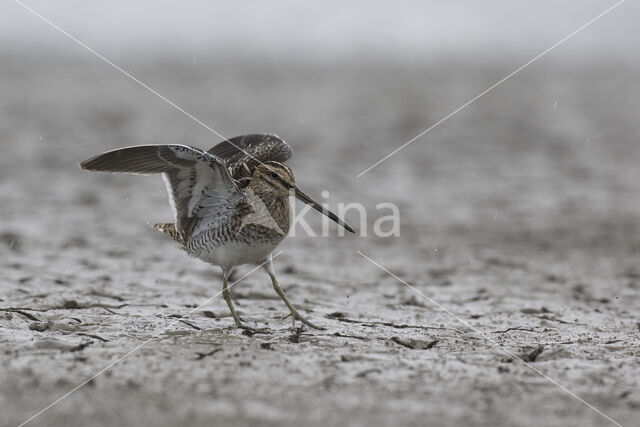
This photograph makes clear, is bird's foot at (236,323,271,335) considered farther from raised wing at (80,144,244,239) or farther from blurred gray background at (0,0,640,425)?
raised wing at (80,144,244,239)

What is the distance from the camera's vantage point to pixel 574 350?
16.5 feet

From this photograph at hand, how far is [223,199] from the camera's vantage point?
18.8 feet

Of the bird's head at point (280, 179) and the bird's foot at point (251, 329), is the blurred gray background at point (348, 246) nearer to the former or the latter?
the bird's foot at point (251, 329)

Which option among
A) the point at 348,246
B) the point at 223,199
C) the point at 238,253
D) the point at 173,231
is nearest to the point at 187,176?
the point at 223,199

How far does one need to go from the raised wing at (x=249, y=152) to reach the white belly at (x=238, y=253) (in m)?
0.61

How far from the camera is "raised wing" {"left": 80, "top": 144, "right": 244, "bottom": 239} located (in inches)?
212

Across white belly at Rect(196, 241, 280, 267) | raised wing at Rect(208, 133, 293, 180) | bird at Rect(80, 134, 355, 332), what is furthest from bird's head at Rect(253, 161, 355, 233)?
white belly at Rect(196, 241, 280, 267)

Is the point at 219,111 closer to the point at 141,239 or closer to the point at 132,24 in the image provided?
the point at 141,239

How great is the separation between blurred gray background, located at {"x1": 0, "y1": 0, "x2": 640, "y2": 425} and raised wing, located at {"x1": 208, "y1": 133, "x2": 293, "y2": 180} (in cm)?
108

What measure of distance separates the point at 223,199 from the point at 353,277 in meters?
1.88

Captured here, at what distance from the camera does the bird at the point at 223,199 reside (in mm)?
5484

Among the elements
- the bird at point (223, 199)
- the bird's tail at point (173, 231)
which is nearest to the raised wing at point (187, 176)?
the bird at point (223, 199)

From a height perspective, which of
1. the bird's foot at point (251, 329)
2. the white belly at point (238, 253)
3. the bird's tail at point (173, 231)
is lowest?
the bird's foot at point (251, 329)

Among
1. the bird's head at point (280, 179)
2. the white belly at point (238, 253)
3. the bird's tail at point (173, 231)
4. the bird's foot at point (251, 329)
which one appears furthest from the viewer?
the bird's tail at point (173, 231)
